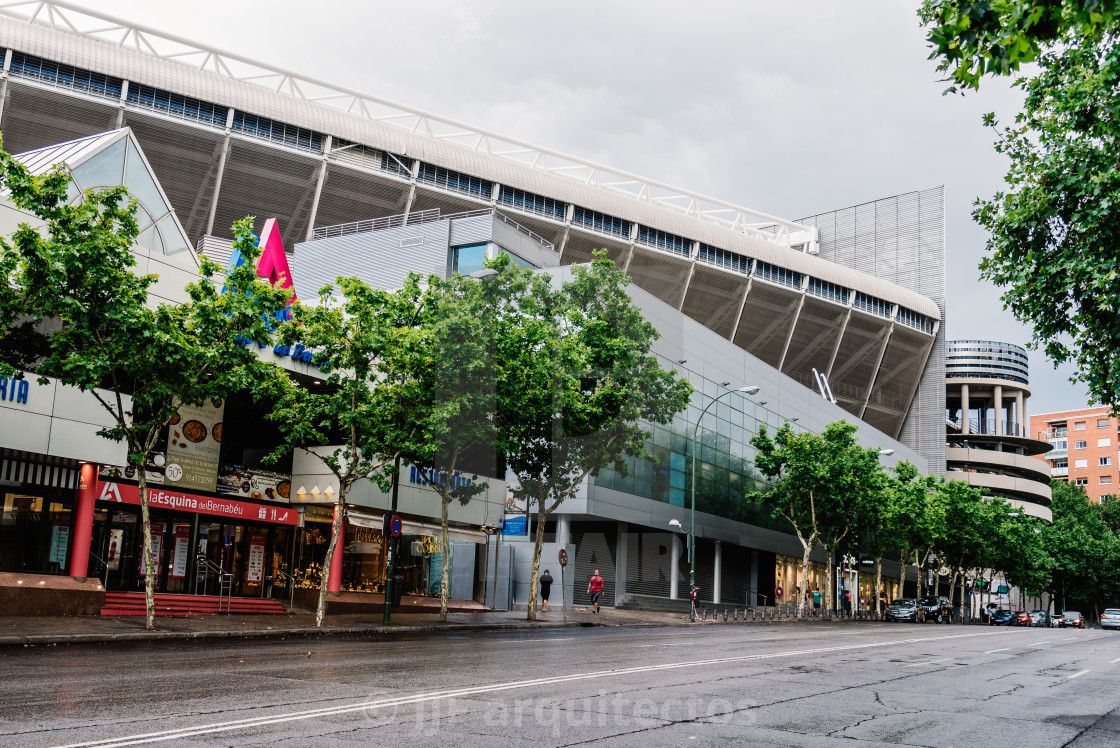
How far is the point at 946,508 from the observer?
59531 millimetres

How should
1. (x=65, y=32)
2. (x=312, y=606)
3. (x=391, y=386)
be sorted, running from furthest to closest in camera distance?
(x=65, y=32), (x=312, y=606), (x=391, y=386)

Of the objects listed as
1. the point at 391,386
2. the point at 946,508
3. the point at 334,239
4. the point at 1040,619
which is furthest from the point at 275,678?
the point at 1040,619

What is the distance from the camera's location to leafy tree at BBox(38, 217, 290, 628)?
17.5 meters

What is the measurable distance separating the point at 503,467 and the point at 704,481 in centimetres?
2083

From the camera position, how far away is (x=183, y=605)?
24.2 m

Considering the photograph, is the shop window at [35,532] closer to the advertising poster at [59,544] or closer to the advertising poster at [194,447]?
the advertising poster at [59,544]

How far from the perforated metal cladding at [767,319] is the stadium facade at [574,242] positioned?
0.19m

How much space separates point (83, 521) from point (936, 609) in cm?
5352

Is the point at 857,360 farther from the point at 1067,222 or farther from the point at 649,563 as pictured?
the point at 1067,222

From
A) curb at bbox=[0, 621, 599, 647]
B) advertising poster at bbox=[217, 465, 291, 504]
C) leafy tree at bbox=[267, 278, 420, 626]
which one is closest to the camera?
curb at bbox=[0, 621, 599, 647]

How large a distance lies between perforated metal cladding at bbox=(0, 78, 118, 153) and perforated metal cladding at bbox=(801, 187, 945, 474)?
242 ft

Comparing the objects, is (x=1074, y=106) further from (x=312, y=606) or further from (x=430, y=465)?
(x=312, y=606)

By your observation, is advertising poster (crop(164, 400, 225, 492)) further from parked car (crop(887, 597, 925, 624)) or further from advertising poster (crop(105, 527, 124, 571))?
parked car (crop(887, 597, 925, 624))

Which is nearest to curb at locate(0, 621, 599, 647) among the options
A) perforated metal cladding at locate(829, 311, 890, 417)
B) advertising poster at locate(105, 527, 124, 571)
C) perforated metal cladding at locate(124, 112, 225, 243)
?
advertising poster at locate(105, 527, 124, 571)
